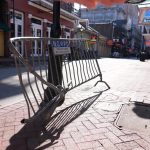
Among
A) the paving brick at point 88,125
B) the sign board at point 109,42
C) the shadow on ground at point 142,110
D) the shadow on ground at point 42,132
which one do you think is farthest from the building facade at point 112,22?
the paving brick at point 88,125

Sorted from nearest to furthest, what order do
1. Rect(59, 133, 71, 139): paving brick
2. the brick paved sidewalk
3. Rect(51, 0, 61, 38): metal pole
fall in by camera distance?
1. the brick paved sidewalk
2. Rect(59, 133, 71, 139): paving brick
3. Rect(51, 0, 61, 38): metal pole

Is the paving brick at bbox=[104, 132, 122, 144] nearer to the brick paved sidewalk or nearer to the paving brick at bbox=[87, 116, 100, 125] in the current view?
the brick paved sidewalk

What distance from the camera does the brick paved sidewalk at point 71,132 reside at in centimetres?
369

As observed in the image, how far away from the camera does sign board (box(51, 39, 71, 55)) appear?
539 centimetres

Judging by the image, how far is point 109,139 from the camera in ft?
12.8

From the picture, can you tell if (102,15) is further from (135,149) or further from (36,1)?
(135,149)

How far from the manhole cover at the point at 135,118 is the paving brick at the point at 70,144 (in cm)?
96

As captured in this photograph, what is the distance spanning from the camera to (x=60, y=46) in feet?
18.3

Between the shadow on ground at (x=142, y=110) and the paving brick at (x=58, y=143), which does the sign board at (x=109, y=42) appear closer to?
the shadow on ground at (x=142, y=110)

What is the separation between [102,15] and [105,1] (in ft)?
235

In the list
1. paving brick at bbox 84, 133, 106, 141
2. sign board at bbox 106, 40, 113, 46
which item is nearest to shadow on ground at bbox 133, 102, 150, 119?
paving brick at bbox 84, 133, 106, 141

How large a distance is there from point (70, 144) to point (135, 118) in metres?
1.68

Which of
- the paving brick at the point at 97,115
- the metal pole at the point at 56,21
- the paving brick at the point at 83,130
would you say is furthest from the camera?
the metal pole at the point at 56,21

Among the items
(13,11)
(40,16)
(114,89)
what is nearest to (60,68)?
(114,89)
